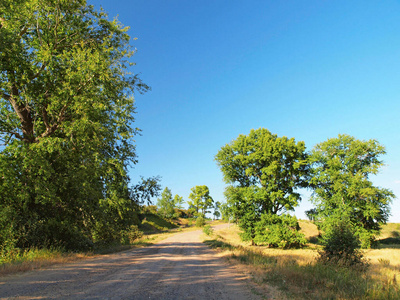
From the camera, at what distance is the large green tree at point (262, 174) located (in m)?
28.6

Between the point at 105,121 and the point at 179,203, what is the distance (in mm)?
81909

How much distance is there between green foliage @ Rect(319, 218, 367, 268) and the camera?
11898mm

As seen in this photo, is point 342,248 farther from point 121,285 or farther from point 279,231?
point 279,231

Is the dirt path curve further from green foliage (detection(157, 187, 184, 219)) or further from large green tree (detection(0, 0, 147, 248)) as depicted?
green foliage (detection(157, 187, 184, 219))

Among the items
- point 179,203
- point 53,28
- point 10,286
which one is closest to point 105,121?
point 53,28

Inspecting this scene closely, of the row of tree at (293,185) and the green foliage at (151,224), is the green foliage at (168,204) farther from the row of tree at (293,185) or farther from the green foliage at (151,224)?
the row of tree at (293,185)

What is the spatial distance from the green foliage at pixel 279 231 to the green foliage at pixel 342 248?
14118 mm

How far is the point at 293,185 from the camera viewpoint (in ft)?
99.1

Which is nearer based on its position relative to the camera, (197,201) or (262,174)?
(262,174)

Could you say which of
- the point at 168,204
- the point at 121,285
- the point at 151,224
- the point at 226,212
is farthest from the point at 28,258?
the point at 168,204

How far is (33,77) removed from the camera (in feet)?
42.6

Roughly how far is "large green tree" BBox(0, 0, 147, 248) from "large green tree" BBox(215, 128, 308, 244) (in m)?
18.5

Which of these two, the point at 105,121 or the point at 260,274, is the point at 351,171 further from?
the point at 105,121

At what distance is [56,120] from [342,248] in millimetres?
18894
